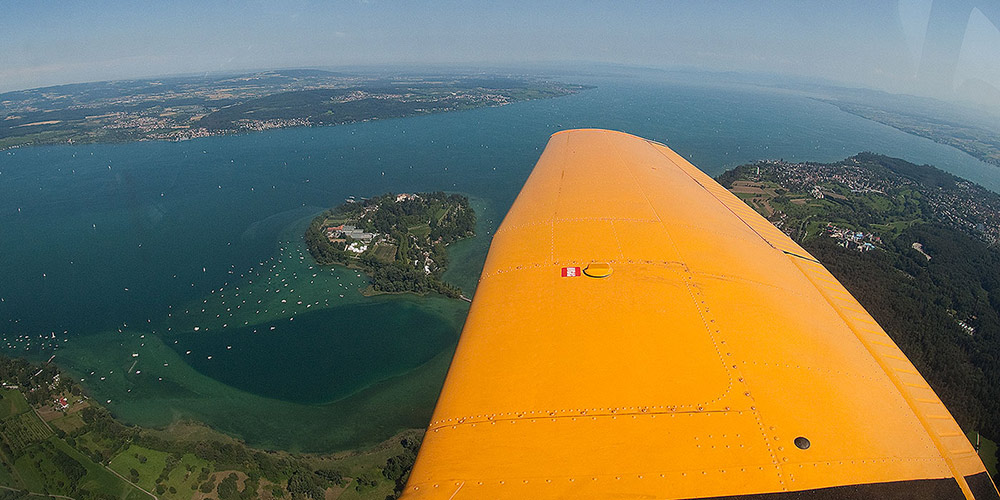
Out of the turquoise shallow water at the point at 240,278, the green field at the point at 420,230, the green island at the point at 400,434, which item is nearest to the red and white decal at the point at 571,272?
the green island at the point at 400,434

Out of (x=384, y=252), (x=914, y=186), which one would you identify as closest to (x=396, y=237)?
(x=384, y=252)

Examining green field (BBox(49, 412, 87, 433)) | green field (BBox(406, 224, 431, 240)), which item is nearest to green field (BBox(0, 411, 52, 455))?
green field (BBox(49, 412, 87, 433))

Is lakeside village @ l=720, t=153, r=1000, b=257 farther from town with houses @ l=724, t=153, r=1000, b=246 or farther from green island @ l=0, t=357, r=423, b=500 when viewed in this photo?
green island @ l=0, t=357, r=423, b=500

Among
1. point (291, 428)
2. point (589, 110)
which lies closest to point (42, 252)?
point (291, 428)

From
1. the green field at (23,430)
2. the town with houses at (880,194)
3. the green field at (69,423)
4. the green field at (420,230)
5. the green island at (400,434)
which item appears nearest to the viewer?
the green island at (400,434)

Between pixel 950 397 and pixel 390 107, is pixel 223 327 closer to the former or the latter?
pixel 950 397

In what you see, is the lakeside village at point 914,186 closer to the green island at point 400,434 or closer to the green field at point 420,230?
the green island at point 400,434

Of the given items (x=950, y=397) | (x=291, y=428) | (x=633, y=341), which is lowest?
(x=291, y=428)

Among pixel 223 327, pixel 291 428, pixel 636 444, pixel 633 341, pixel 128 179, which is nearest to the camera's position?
pixel 636 444
